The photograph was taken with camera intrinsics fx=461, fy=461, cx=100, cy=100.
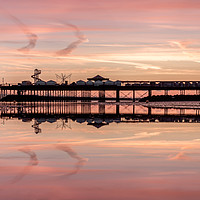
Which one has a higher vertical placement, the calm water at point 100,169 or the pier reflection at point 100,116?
the pier reflection at point 100,116

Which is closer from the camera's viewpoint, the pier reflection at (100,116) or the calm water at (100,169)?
the calm water at (100,169)

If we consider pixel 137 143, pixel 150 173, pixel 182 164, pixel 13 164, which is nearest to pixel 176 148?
pixel 137 143

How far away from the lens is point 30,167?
56.1ft

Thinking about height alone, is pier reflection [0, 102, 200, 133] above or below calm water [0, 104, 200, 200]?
above

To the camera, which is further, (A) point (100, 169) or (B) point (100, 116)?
(B) point (100, 116)

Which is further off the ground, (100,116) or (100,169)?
(100,116)

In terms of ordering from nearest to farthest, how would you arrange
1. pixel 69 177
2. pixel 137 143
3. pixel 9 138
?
pixel 69 177
pixel 137 143
pixel 9 138

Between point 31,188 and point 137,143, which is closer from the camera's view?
point 31,188

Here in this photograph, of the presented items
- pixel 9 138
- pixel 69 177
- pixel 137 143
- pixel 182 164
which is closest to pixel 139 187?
pixel 69 177

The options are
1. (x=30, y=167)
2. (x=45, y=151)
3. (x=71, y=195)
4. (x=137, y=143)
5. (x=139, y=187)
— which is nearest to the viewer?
(x=71, y=195)

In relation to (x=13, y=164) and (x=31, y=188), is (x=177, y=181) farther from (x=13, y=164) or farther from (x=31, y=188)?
(x=13, y=164)

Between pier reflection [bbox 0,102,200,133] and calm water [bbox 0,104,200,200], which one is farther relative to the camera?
pier reflection [bbox 0,102,200,133]

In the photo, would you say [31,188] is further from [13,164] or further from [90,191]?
[13,164]

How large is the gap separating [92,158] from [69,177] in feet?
14.0
